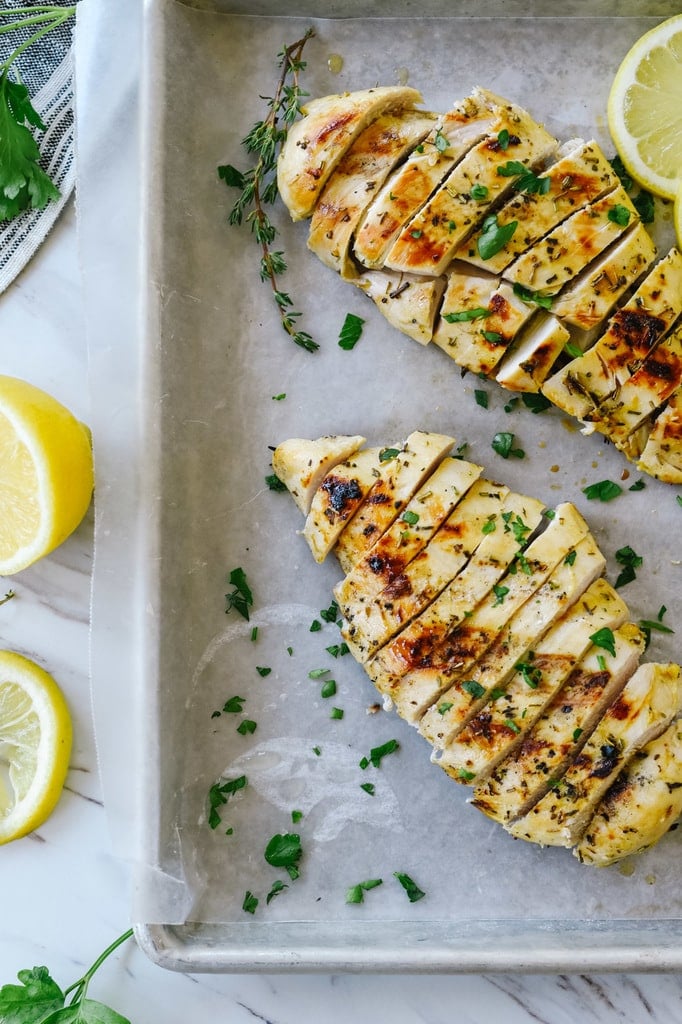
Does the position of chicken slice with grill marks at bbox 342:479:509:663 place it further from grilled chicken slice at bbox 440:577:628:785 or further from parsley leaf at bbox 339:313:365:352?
parsley leaf at bbox 339:313:365:352

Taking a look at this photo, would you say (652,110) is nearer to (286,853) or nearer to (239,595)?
(239,595)

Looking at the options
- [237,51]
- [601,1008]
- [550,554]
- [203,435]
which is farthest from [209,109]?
[601,1008]

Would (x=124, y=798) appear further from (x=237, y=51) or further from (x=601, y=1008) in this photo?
(x=237, y=51)

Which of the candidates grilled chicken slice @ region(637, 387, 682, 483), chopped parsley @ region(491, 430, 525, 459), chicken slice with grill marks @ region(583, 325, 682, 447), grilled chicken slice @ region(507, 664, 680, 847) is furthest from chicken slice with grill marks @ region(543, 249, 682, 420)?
grilled chicken slice @ region(507, 664, 680, 847)

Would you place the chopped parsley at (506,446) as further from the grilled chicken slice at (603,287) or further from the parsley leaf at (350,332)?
the parsley leaf at (350,332)

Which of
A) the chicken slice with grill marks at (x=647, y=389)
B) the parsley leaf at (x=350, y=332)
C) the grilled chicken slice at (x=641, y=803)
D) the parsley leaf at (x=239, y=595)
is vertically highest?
the chicken slice with grill marks at (x=647, y=389)

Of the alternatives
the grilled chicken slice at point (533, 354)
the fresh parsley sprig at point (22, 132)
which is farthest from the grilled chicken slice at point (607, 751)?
the fresh parsley sprig at point (22, 132)
